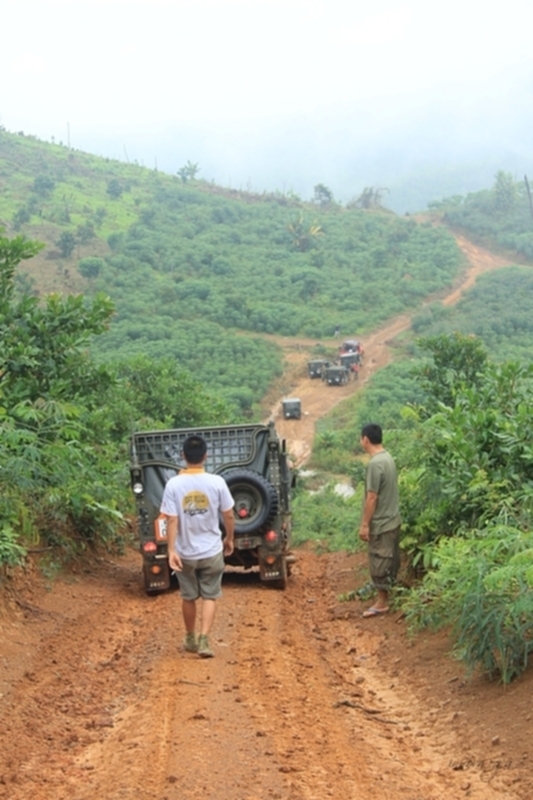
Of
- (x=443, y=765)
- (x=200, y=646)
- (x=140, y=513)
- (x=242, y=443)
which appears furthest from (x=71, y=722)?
(x=242, y=443)

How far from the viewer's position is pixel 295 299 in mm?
78562

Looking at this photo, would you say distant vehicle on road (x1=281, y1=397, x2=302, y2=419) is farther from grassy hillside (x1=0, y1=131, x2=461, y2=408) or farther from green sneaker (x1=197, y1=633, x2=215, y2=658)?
green sneaker (x1=197, y1=633, x2=215, y2=658)

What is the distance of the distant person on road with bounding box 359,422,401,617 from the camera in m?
8.92

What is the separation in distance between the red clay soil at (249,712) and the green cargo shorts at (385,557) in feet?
→ 1.42

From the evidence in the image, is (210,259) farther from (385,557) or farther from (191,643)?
(191,643)

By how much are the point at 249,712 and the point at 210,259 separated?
8014cm

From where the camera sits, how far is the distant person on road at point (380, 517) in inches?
351

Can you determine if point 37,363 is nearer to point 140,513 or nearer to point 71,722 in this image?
point 140,513

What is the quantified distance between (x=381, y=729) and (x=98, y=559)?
894 cm

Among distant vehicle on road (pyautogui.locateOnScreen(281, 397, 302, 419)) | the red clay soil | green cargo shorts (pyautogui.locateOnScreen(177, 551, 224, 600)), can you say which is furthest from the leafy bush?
distant vehicle on road (pyautogui.locateOnScreen(281, 397, 302, 419))

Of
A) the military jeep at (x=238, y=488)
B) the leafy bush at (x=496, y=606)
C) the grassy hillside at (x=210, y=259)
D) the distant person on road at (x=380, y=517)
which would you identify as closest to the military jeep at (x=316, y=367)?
the grassy hillside at (x=210, y=259)

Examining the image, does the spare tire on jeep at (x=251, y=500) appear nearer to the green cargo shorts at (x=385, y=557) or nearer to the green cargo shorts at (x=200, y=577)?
the green cargo shorts at (x=385, y=557)

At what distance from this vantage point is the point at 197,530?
23.2 ft

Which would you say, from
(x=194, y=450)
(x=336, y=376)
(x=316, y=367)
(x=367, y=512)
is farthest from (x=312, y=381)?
(x=194, y=450)
